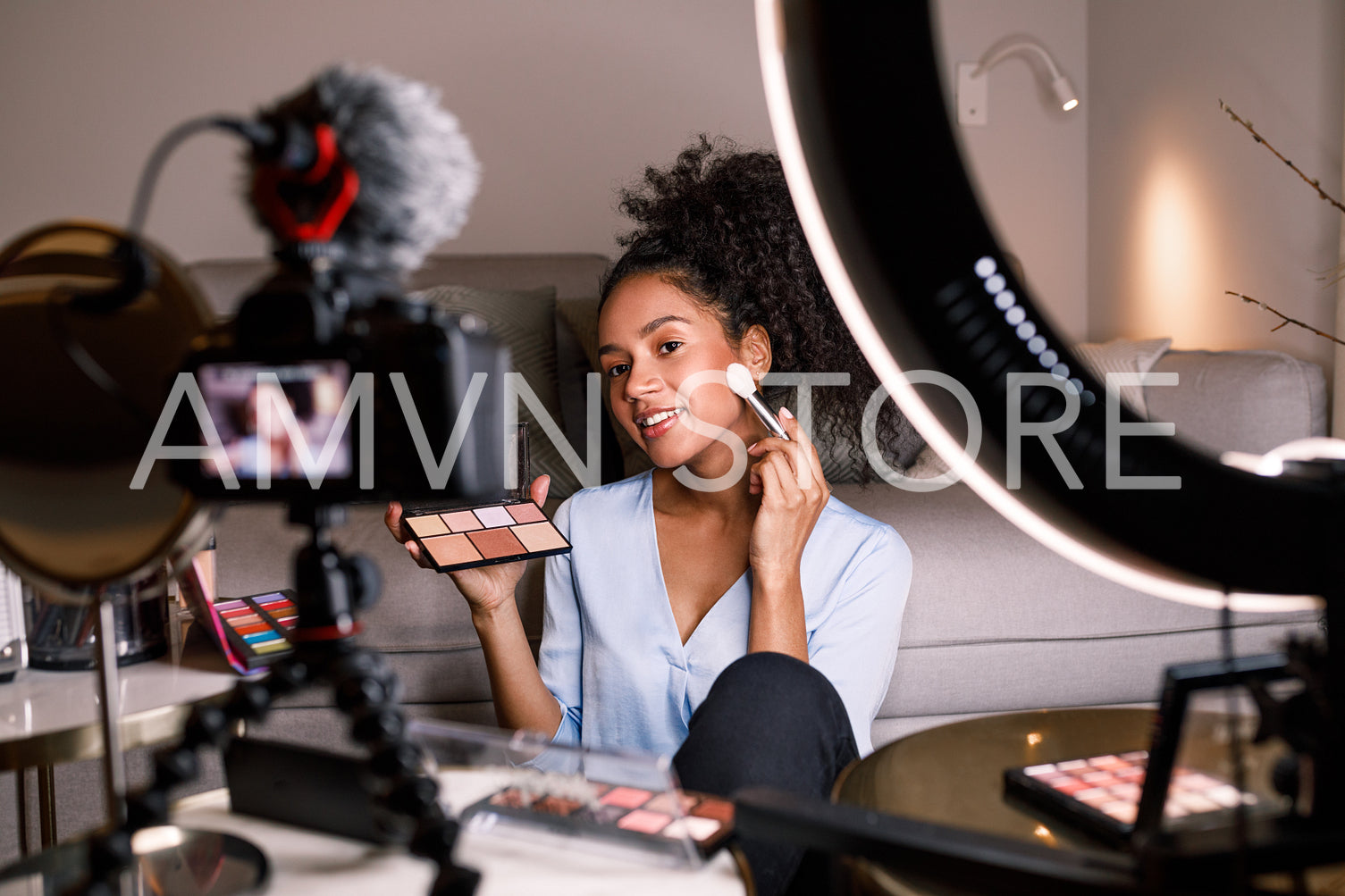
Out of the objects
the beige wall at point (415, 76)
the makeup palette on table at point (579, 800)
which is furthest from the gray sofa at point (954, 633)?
the beige wall at point (415, 76)

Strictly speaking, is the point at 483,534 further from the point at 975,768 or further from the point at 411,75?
the point at 411,75

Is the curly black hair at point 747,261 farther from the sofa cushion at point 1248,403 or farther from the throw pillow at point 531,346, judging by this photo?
the sofa cushion at point 1248,403

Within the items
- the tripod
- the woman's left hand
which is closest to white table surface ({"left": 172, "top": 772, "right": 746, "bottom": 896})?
the tripod

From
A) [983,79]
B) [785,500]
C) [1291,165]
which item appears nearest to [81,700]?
[785,500]

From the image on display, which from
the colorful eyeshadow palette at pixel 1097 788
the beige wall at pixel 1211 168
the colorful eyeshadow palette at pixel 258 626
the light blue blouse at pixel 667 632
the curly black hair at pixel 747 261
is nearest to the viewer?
the colorful eyeshadow palette at pixel 1097 788

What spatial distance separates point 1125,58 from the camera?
250 cm

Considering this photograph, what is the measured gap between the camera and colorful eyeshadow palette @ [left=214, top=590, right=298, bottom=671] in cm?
89

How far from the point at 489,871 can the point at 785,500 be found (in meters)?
0.68

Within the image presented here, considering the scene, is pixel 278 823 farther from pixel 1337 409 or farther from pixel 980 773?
pixel 1337 409

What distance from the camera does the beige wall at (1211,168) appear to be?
72.1 inches

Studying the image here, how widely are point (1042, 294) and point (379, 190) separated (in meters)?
2.70

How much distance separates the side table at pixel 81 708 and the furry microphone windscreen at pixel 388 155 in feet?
1.87

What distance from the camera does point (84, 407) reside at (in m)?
0.57

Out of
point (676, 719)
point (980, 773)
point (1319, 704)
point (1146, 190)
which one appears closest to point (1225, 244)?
point (1146, 190)
